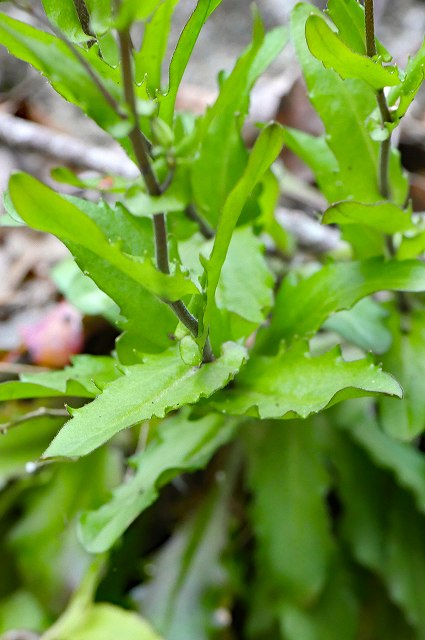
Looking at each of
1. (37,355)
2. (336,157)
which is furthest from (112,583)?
(336,157)

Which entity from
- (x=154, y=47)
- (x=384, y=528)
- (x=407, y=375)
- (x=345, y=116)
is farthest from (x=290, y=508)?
(x=154, y=47)

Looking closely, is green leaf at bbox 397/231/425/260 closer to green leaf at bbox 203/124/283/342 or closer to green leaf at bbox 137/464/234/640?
green leaf at bbox 203/124/283/342

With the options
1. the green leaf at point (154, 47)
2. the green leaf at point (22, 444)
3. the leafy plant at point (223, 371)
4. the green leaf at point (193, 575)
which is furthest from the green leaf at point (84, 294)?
the green leaf at point (154, 47)

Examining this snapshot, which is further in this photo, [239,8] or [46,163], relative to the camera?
[239,8]

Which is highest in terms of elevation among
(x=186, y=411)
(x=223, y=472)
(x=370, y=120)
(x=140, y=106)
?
(x=140, y=106)

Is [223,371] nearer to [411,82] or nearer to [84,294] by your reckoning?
[411,82]

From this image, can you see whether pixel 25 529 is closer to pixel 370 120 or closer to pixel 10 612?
pixel 10 612
